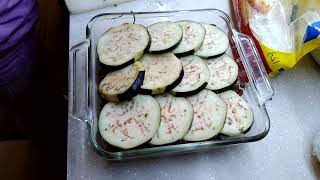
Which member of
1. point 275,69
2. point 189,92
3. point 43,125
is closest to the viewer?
point 189,92

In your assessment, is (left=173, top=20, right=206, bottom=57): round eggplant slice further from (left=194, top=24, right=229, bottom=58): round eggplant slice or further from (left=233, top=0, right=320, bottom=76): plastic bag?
(left=233, top=0, right=320, bottom=76): plastic bag

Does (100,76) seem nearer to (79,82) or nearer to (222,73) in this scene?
(79,82)

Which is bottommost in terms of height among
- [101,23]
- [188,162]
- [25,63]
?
[188,162]

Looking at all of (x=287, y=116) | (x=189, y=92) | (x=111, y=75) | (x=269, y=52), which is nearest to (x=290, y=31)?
(x=269, y=52)

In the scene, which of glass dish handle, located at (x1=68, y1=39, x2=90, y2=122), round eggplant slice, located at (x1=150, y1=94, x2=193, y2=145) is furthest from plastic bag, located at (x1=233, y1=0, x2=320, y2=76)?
glass dish handle, located at (x1=68, y1=39, x2=90, y2=122)

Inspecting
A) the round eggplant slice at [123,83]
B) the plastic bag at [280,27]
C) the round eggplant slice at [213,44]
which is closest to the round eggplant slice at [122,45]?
the round eggplant slice at [123,83]

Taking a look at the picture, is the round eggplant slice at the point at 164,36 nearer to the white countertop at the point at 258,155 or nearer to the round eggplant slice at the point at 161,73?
the round eggplant slice at the point at 161,73

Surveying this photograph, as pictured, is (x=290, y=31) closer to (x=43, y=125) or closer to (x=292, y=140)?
(x=292, y=140)
